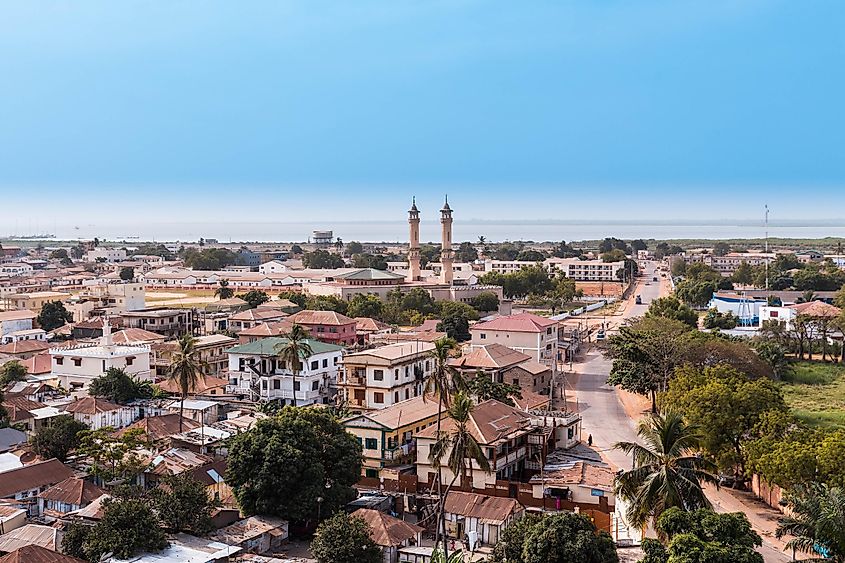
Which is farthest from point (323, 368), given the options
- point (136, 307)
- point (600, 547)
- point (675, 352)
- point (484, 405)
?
point (136, 307)

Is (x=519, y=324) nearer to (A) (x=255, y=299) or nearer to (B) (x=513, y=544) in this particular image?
(A) (x=255, y=299)

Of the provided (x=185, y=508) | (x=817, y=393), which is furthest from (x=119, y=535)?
(x=817, y=393)

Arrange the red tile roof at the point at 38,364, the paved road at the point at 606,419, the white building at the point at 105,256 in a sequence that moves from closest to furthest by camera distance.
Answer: the paved road at the point at 606,419
the red tile roof at the point at 38,364
the white building at the point at 105,256

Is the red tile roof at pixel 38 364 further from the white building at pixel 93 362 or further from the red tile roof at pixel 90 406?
the red tile roof at pixel 90 406

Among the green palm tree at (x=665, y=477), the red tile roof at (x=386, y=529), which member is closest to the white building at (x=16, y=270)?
the red tile roof at (x=386, y=529)

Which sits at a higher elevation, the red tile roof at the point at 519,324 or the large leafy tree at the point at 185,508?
the red tile roof at the point at 519,324

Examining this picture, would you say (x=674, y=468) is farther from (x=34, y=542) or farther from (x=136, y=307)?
(x=136, y=307)

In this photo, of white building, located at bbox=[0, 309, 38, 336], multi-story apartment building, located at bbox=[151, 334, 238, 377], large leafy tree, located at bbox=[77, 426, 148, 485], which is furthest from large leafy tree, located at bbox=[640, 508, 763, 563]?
white building, located at bbox=[0, 309, 38, 336]

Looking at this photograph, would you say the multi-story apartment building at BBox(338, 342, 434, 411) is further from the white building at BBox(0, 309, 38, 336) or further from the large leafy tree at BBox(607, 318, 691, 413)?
the white building at BBox(0, 309, 38, 336)
